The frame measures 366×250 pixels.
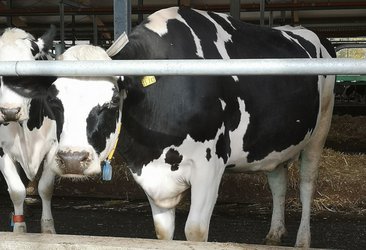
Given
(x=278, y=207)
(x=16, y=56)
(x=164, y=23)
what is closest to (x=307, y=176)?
(x=278, y=207)

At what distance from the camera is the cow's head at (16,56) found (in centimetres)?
397

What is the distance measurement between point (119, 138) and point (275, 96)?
4.40 feet

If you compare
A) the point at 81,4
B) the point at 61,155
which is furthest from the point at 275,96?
the point at 81,4

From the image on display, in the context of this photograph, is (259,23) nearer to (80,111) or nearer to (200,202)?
(200,202)

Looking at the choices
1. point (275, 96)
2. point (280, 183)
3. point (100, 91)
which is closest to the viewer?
point (100, 91)

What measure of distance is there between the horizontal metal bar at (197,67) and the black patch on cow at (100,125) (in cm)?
77

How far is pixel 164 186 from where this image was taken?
154 inches

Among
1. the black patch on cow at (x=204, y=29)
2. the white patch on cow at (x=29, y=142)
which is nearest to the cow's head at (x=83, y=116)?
the black patch on cow at (x=204, y=29)

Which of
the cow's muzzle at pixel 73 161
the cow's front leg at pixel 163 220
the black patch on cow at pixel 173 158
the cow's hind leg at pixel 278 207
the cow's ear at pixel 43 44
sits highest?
the cow's ear at pixel 43 44

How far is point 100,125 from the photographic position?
3230 mm

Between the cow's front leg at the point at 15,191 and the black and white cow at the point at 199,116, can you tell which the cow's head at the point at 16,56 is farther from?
the cow's front leg at the point at 15,191

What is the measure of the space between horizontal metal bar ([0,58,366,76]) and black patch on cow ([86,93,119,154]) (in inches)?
30.3

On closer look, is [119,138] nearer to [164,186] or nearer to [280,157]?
[164,186]

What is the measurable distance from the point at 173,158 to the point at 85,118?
0.84m
